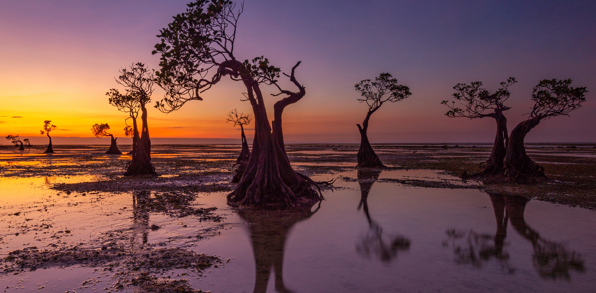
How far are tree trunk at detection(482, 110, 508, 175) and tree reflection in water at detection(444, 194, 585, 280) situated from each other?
510 inches

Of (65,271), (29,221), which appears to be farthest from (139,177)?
(65,271)

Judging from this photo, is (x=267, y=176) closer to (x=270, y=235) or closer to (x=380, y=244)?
(x=270, y=235)

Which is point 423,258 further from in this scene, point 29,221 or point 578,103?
point 578,103

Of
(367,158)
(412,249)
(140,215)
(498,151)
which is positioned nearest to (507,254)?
(412,249)

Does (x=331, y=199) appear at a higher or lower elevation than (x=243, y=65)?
lower

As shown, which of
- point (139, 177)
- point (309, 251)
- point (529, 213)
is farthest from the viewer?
point (139, 177)

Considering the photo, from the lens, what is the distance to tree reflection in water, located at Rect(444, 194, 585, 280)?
288 inches

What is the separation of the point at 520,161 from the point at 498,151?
1.93m

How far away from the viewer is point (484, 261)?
25.5 feet

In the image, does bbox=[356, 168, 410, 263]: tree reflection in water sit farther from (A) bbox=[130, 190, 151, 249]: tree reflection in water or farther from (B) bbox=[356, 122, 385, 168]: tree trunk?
(B) bbox=[356, 122, 385, 168]: tree trunk

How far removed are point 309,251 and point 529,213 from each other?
9683 mm

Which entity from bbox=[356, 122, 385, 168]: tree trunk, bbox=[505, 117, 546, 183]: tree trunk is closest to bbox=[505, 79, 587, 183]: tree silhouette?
bbox=[505, 117, 546, 183]: tree trunk

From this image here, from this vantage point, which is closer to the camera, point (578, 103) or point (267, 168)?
point (267, 168)

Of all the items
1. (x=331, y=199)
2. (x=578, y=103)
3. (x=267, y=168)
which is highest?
(x=578, y=103)
